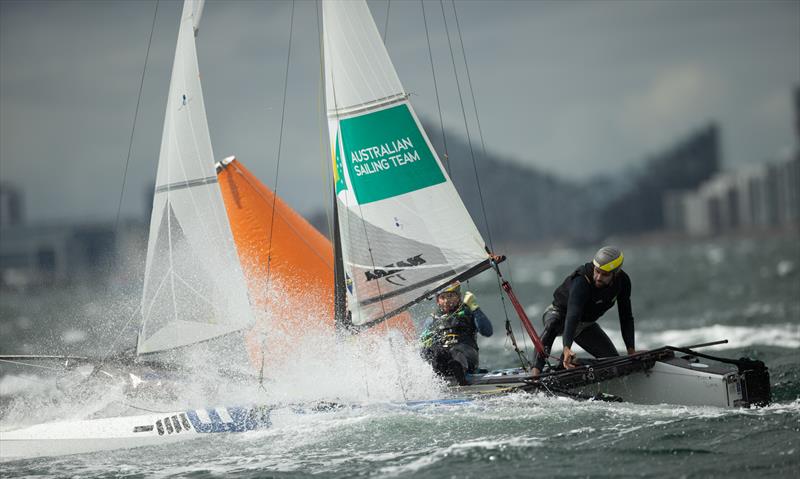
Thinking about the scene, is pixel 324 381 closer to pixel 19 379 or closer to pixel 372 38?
pixel 372 38

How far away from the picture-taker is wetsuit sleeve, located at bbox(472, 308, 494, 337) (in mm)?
9180

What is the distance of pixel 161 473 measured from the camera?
775 centimetres

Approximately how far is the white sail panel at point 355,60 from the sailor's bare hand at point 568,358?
2.81 metres

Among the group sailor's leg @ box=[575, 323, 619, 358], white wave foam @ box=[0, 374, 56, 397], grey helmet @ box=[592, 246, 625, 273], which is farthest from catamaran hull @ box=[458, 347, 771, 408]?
white wave foam @ box=[0, 374, 56, 397]

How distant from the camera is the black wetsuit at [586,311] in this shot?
8.51 m

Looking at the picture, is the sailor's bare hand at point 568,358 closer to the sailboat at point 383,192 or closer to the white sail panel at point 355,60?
the sailboat at point 383,192

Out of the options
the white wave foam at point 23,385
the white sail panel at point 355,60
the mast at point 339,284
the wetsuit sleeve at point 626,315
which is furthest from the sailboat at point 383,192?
the white wave foam at point 23,385

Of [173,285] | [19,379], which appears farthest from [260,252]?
[19,379]

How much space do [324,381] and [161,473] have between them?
227cm

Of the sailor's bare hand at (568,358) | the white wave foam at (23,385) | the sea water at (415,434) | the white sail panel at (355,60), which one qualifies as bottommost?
the sea water at (415,434)

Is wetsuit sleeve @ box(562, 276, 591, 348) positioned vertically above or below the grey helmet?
below

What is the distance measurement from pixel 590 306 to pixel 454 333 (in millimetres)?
1312

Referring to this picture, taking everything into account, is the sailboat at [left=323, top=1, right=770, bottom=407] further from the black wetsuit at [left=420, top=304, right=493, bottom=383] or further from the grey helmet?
the grey helmet

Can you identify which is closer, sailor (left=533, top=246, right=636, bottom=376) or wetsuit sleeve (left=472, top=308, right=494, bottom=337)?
sailor (left=533, top=246, right=636, bottom=376)
